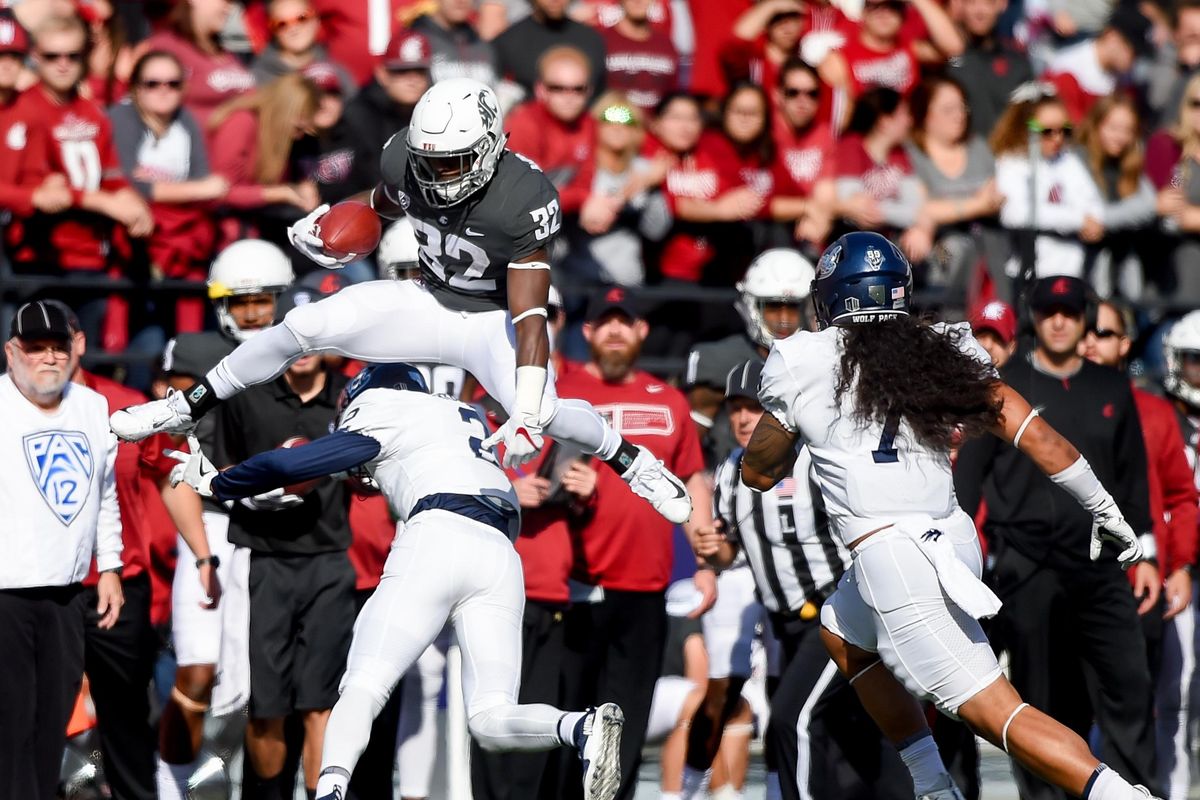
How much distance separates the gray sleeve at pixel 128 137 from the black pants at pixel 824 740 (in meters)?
4.17

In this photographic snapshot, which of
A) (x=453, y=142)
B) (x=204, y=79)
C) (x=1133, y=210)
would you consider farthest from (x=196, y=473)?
(x=1133, y=210)

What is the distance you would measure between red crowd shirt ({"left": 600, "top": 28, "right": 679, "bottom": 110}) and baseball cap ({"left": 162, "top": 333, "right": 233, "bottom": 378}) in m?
3.31

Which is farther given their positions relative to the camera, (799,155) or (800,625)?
(799,155)

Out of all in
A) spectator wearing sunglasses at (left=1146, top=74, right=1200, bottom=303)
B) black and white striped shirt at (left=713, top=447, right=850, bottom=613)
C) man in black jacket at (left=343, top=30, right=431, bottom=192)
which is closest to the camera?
black and white striped shirt at (left=713, top=447, right=850, bottom=613)

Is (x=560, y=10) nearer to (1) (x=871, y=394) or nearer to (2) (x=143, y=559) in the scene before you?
(2) (x=143, y=559)

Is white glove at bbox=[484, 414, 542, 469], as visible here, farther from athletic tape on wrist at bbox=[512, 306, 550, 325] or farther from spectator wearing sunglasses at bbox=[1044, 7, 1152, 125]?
spectator wearing sunglasses at bbox=[1044, 7, 1152, 125]

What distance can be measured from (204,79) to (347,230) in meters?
3.33

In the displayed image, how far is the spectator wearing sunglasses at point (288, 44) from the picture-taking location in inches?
395

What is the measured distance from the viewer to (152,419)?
6.68 meters

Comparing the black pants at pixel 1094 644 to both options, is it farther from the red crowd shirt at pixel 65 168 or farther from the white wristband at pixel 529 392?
the red crowd shirt at pixel 65 168

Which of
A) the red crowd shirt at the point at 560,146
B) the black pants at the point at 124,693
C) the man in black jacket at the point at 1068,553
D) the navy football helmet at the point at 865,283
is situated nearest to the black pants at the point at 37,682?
the black pants at the point at 124,693

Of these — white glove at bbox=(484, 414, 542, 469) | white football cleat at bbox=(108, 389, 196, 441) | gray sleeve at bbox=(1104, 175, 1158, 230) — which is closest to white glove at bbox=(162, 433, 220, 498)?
white football cleat at bbox=(108, 389, 196, 441)

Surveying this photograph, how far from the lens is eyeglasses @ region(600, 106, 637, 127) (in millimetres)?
9938

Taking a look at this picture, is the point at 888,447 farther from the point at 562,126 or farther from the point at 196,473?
the point at 562,126
